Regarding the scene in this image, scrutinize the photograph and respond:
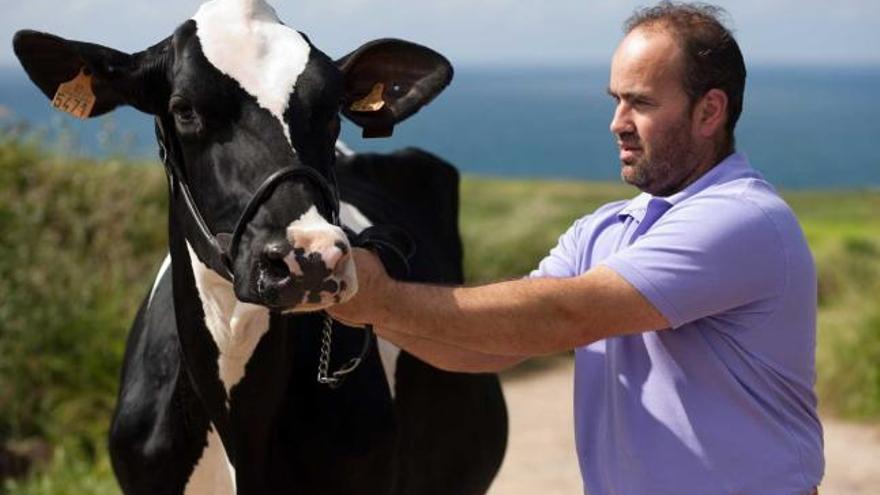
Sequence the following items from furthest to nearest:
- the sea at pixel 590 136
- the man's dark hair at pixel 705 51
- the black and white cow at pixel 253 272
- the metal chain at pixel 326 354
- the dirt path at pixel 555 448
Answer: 1. the sea at pixel 590 136
2. the dirt path at pixel 555 448
3. the metal chain at pixel 326 354
4. the man's dark hair at pixel 705 51
5. the black and white cow at pixel 253 272

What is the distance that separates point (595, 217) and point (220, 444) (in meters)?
1.15

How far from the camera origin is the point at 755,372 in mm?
3154

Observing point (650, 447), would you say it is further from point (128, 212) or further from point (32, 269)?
point (128, 212)

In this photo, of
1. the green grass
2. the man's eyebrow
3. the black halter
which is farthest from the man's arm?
the green grass

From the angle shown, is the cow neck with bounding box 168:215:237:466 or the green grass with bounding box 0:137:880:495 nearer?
the cow neck with bounding box 168:215:237:466

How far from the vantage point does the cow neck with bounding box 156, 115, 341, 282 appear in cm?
291

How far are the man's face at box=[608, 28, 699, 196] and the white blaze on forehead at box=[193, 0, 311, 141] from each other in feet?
2.48

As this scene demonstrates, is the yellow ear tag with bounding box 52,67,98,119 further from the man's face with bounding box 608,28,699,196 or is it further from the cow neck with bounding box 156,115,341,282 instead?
the man's face with bounding box 608,28,699,196

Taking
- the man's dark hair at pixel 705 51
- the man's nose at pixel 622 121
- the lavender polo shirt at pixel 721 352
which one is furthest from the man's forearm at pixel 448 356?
the man's dark hair at pixel 705 51

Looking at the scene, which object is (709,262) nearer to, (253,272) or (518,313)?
(518,313)

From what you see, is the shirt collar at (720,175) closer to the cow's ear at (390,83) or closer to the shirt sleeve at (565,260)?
the shirt sleeve at (565,260)

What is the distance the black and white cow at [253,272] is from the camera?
291 cm

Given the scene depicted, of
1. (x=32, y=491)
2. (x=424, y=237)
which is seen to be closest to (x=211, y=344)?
→ (x=424, y=237)

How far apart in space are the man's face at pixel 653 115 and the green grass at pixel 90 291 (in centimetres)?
398
